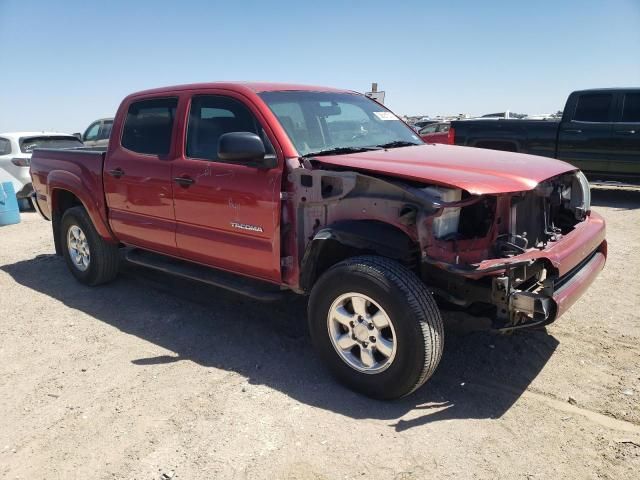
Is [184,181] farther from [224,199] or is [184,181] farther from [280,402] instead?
[280,402]

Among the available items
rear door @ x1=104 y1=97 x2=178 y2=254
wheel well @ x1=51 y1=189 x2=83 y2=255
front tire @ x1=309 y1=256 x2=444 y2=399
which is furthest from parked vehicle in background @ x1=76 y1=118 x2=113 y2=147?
front tire @ x1=309 y1=256 x2=444 y2=399

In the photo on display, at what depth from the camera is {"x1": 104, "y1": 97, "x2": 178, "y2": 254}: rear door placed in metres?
4.44

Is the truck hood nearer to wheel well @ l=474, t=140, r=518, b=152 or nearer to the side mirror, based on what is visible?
the side mirror

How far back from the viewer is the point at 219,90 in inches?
162

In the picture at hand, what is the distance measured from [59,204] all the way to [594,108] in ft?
29.9

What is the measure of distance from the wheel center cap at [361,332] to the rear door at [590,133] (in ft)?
26.5

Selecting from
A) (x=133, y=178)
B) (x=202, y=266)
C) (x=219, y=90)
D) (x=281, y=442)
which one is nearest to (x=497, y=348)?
(x=281, y=442)

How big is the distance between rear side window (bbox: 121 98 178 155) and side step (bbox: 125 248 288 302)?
40.1 inches

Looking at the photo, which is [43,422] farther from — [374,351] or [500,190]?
[500,190]

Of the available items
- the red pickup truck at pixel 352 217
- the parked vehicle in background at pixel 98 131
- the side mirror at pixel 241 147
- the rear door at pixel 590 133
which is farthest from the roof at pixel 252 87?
the parked vehicle in background at pixel 98 131

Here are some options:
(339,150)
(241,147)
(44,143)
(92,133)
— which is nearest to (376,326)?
(339,150)

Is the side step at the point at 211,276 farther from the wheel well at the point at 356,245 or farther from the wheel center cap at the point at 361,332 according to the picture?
the wheel center cap at the point at 361,332

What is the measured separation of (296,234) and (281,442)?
1379 mm

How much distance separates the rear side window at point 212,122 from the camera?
396cm
